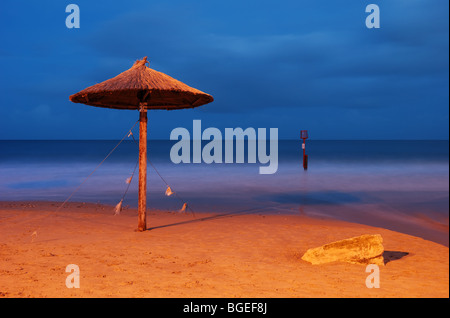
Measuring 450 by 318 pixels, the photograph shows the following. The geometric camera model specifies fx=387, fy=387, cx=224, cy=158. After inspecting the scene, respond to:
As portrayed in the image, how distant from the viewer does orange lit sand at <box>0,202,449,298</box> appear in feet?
15.5

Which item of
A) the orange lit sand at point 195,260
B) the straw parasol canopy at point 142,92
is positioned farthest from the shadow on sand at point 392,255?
the straw parasol canopy at point 142,92

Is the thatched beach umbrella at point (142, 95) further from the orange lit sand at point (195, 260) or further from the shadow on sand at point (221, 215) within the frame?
the orange lit sand at point (195, 260)

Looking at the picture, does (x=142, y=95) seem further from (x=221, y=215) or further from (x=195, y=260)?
(x=221, y=215)

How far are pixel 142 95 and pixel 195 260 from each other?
3739 millimetres

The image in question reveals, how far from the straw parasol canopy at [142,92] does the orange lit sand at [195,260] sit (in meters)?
2.86

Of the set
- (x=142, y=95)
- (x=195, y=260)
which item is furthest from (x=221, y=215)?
(x=195, y=260)

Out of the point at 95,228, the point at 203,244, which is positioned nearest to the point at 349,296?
the point at 203,244

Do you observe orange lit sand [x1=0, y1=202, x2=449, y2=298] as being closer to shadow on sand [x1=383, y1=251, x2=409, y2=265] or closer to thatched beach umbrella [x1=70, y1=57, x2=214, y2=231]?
shadow on sand [x1=383, y1=251, x2=409, y2=265]

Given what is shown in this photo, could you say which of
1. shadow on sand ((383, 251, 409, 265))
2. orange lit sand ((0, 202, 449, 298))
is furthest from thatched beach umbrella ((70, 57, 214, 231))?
shadow on sand ((383, 251, 409, 265))

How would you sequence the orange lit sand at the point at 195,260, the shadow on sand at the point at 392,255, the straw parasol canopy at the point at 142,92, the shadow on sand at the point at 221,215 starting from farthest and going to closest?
the shadow on sand at the point at 221,215 < the straw parasol canopy at the point at 142,92 < the shadow on sand at the point at 392,255 < the orange lit sand at the point at 195,260

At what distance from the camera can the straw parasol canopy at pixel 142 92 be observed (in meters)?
7.38

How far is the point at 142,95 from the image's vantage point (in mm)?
8094
